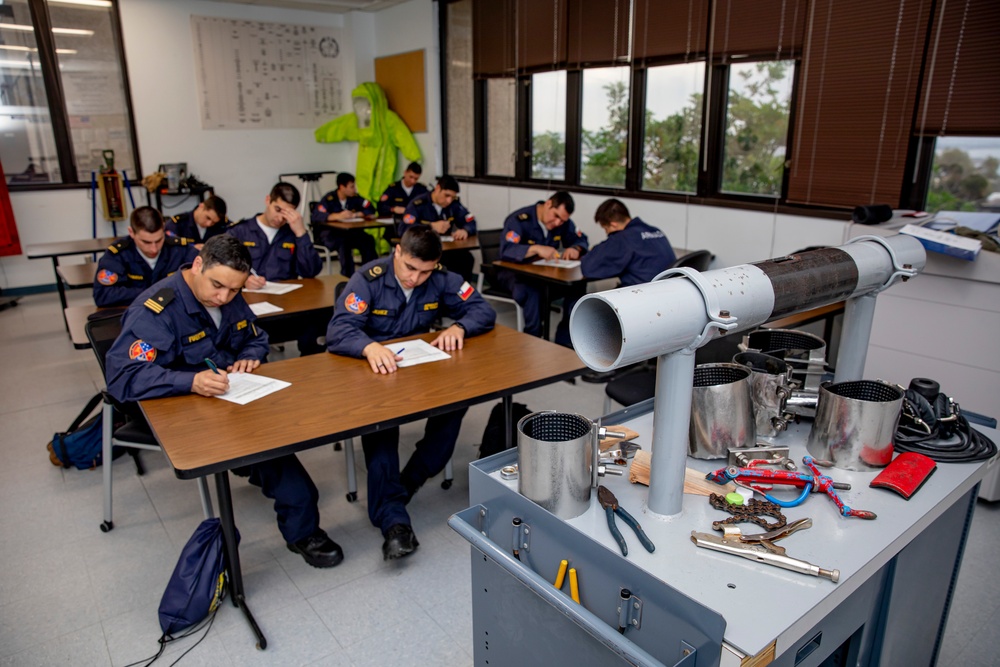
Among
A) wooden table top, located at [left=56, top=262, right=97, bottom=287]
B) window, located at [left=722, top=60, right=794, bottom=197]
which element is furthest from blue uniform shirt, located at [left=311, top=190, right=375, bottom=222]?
window, located at [left=722, top=60, right=794, bottom=197]

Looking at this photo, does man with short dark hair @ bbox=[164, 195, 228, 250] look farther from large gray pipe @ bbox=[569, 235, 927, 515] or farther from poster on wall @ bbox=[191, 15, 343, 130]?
large gray pipe @ bbox=[569, 235, 927, 515]

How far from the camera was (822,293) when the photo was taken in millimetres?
1285

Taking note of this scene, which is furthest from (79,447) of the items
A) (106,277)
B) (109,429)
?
(106,277)

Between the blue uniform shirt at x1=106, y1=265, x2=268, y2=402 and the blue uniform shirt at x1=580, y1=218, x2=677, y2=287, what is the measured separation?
7.04 feet

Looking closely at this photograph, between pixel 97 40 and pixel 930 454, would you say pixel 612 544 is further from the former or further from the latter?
pixel 97 40

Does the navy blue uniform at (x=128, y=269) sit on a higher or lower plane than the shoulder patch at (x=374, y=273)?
lower

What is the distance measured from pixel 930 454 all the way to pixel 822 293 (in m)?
0.45

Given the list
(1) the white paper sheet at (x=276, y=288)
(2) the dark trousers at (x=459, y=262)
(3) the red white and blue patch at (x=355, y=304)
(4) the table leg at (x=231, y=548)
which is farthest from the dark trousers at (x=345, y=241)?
(4) the table leg at (x=231, y=548)

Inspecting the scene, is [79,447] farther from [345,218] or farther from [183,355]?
[345,218]

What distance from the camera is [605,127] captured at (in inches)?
215

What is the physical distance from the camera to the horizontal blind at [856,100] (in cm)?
360

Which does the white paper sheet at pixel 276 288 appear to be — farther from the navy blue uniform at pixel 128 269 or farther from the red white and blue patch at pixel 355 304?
the red white and blue patch at pixel 355 304

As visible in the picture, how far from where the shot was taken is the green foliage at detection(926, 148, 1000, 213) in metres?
3.46

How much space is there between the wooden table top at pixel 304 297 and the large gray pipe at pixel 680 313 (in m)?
2.34
